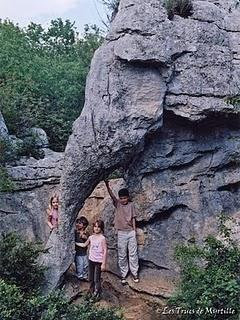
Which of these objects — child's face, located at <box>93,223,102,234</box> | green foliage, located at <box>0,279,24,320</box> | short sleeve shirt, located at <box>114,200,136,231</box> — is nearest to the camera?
green foliage, located at <box>0,279,24,320</box>

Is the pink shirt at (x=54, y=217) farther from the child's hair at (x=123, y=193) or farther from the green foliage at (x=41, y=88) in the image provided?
the green foliage at (x=41, y=88)

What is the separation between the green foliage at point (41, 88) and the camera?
38.4 ft

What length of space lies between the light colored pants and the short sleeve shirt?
8cm

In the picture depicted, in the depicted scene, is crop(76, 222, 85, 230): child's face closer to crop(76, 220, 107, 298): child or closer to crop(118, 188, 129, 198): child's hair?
crop(76, 220, 107, 298): child

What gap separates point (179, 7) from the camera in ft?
29.6

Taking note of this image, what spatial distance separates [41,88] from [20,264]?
286 inches

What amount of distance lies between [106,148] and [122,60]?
125 cm

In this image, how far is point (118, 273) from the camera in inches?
357

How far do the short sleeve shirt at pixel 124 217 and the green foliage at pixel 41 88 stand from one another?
334 cm

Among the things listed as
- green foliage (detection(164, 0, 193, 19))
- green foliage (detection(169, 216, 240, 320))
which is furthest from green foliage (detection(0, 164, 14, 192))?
green foliage (detection(164, 0, 193, 19))

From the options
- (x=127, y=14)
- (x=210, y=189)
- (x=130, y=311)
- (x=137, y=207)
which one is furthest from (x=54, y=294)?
(x=127, y=14)

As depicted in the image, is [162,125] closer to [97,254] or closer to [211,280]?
[97,254]

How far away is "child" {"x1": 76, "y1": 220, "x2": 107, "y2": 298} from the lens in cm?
853

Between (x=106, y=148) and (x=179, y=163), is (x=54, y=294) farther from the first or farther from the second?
(x=179, y=163)
